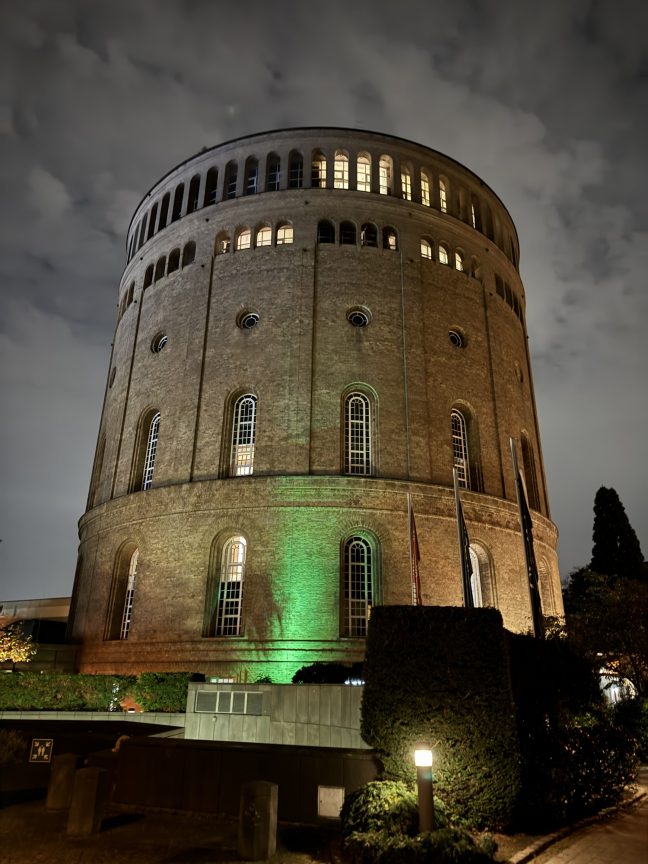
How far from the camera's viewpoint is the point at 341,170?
31219 mm

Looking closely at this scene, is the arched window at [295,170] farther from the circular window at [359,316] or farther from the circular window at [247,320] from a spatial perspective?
the circular window at [359,316]

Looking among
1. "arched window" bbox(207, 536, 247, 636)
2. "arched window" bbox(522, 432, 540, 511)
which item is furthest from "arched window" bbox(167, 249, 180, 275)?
"arched window" bbox(522, 432, 540, 511)

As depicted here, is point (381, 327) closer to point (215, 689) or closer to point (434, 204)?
point (434, 204)

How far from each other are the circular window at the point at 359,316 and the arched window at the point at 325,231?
3.66 m

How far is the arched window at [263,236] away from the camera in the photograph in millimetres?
29766

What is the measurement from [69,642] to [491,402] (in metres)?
21.4

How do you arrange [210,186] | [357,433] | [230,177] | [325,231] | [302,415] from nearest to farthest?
[302,415] < [357,433] < [325,231] < [230,177] < [210,186]

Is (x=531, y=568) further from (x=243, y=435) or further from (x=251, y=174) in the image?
(x=251, y=174)

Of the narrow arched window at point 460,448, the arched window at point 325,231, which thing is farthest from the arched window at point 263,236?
the narrow arched window at point 460,448

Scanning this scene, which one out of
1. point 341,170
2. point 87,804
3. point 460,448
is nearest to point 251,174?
point 341,170

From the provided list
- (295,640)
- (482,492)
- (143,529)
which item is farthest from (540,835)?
(143,529)

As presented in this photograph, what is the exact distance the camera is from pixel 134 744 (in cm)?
A: 1152

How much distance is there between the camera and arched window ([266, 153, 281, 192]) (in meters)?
30.8

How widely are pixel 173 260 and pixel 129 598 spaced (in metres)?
16.2
